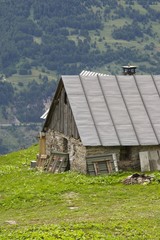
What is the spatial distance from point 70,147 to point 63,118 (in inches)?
123

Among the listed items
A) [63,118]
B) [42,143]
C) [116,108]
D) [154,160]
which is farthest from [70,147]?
[42,143]

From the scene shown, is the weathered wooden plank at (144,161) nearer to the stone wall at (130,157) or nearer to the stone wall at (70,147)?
the stone wall at (130,157)

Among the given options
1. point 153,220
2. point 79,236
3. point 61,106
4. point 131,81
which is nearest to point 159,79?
point 131,81

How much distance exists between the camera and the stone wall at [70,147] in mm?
48719

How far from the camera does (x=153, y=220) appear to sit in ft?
103

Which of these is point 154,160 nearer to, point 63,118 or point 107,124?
point 107,124

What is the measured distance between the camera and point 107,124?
48969 millimetres

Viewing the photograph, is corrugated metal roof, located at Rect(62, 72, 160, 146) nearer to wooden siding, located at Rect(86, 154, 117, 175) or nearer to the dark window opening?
wooden siding, located at Rect(86, 154, 117, 175)

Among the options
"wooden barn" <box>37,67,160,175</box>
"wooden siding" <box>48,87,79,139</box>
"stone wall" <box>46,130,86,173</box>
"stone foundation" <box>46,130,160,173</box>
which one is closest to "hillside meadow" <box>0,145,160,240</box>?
"stone wall" <box>46,130,86,173</box>

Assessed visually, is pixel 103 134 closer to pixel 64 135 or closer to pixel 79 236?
pixel 64 135

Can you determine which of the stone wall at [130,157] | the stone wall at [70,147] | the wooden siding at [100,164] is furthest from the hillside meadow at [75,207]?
the stone wall at [130,157]

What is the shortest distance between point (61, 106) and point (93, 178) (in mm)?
10125

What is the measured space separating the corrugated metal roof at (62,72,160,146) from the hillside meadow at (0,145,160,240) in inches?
113

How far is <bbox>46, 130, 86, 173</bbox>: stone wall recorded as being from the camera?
4872cm
